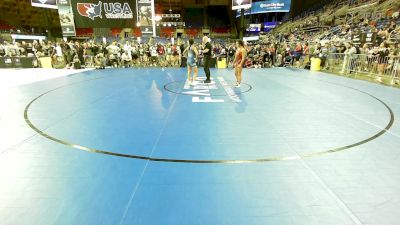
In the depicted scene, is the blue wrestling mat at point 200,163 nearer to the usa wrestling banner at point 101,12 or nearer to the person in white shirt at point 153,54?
the person in white shirt at point 153,54

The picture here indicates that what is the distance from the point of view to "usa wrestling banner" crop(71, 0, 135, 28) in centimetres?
1797

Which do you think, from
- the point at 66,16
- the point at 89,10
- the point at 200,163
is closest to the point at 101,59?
the point at 66,16

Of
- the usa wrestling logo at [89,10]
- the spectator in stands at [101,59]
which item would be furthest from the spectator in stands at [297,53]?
the usa wrestling logo at [89,10]

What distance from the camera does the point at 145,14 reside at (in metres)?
16.3

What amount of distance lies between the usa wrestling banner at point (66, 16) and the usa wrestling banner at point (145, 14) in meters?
4.90

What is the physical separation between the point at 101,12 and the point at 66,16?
2505 mm

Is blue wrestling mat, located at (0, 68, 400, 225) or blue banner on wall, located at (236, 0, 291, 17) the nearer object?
blue wrestling mat, located at (0, 68, 400, 225)

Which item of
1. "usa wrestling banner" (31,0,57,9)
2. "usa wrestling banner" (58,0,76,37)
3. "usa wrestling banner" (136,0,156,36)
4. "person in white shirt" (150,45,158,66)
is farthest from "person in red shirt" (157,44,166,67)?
"usa wrestling banner" (31,0,57,9)

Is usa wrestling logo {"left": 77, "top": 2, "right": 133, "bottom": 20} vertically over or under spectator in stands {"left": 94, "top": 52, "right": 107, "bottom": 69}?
over

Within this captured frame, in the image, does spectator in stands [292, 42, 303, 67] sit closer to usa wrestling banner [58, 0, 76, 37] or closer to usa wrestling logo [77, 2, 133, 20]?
usa wrestling logo [77, 2, 133, 20]

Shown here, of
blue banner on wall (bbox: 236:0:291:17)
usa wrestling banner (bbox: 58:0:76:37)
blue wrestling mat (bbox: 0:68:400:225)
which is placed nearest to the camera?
blue wrestling mat (bbox: 0:68:400:225)

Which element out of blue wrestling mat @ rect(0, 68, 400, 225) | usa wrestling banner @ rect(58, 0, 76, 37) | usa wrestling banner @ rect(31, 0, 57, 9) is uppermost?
usa wrestling banner @ rect(31, 0, 57, 9)

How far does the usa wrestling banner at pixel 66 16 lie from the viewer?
16.6m

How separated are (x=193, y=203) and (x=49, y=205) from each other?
145cm
